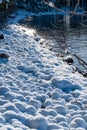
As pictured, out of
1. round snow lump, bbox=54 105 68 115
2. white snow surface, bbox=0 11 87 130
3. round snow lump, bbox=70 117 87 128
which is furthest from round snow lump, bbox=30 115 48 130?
round snow lump, bbox=54 105 68 115

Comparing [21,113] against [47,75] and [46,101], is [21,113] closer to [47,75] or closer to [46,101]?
[46,101]

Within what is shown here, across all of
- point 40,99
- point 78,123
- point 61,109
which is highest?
point 40,99

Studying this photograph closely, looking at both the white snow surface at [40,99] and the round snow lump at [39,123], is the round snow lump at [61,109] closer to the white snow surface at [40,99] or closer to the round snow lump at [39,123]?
the white snow surface at [40,99]

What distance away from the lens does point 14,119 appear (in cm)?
631

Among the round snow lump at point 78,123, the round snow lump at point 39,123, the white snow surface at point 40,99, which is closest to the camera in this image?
the round snow lump at point 39,123

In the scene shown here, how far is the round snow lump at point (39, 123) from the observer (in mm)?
6223

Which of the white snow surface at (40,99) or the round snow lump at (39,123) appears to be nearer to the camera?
the round snow lump at (39,123)

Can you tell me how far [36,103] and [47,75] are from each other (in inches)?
148

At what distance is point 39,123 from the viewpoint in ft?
20.7

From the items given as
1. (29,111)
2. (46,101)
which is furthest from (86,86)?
(29,111)

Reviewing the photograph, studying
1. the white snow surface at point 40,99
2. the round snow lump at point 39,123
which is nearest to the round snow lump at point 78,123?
the white snow surface at point 40,99

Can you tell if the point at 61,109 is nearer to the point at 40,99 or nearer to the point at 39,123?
the point at 40,99

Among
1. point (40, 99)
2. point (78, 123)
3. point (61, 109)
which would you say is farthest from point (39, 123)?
point (40, 99)

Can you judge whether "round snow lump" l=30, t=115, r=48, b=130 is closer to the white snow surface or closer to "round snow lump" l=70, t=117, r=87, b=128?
the white snow surface
